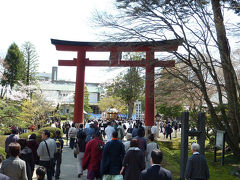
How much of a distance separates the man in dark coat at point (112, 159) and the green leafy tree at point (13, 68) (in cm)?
3671

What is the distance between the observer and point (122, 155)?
5.79m

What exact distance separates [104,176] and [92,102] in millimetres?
56249

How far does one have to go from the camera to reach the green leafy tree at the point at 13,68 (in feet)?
130

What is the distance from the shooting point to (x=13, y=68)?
3988 centimetres

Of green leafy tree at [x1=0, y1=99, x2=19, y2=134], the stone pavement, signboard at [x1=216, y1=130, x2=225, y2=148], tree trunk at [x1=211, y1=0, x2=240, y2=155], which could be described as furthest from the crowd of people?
tree trunk at [x1=211, y1=0, x2=240, y2=155]

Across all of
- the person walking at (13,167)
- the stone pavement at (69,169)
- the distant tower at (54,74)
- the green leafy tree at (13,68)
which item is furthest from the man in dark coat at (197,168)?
the distant tower at (54,74)

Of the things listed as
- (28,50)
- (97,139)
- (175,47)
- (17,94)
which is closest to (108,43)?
(175,47)

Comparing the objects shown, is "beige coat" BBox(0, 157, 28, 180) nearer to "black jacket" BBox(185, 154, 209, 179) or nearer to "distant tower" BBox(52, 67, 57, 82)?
"black jacket" BBox(185, 154, 209, 179)

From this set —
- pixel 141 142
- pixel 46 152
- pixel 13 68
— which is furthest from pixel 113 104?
pixel 46 152

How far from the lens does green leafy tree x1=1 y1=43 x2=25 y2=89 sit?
39.5 metres

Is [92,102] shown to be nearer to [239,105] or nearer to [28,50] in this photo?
[28,50]

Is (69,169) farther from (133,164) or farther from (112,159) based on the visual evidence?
(133,164)

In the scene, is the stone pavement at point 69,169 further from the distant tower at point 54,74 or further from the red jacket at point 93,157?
the distant tower at point 54,74

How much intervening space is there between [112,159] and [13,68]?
125 feet
